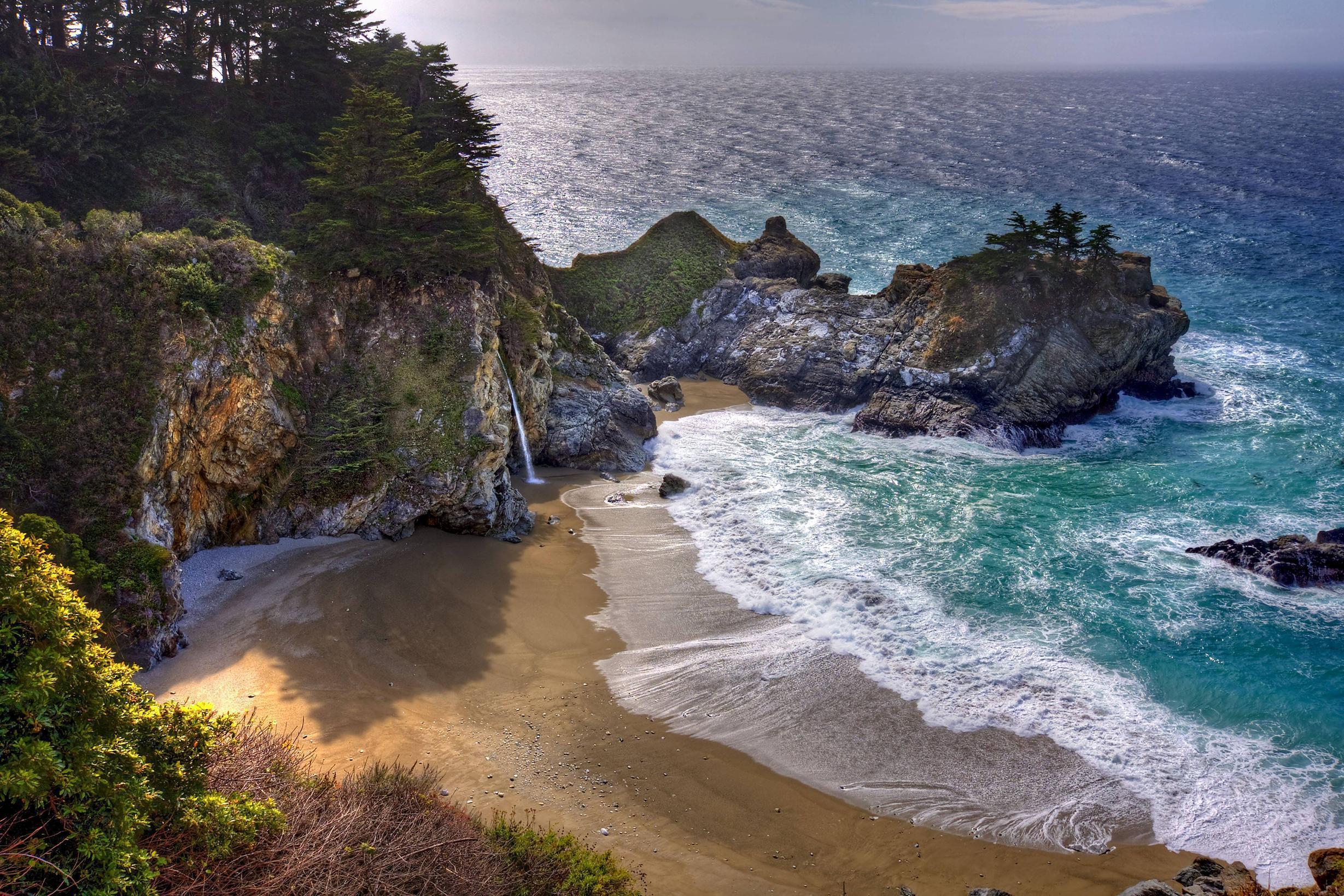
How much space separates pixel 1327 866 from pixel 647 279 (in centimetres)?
3828

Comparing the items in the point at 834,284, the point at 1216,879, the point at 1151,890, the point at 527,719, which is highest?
the point at 834,284

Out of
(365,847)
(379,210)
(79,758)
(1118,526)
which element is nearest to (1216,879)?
(1118,526)

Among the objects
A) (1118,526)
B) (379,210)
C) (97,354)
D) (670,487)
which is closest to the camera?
(97,354)

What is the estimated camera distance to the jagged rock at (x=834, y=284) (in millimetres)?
42125

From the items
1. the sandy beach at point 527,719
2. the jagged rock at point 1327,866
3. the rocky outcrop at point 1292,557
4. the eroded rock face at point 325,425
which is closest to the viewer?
the jagged rock at point 1327,866

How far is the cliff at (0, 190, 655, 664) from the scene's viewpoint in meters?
19.0

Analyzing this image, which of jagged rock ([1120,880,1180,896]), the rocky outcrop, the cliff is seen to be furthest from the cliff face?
jagged rock ([1120,880,1180,896])

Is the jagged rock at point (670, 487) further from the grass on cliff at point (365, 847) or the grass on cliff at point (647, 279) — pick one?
the grass on cliff at point (647, 279)

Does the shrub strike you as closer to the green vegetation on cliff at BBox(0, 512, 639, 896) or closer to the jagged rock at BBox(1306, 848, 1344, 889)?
the green vegetation on cliff at BBox(0, 512, 639, 896)

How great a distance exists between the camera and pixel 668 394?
3831 centimetres

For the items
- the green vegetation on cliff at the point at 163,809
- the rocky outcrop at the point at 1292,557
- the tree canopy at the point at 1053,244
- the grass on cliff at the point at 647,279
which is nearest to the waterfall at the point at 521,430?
the grass on cliff at the point at 647,279

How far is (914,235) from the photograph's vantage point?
62469 millimetres

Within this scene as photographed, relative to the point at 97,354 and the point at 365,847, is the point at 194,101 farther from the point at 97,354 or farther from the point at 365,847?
the point at 365,847

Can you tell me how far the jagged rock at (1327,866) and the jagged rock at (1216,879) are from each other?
101 cm
